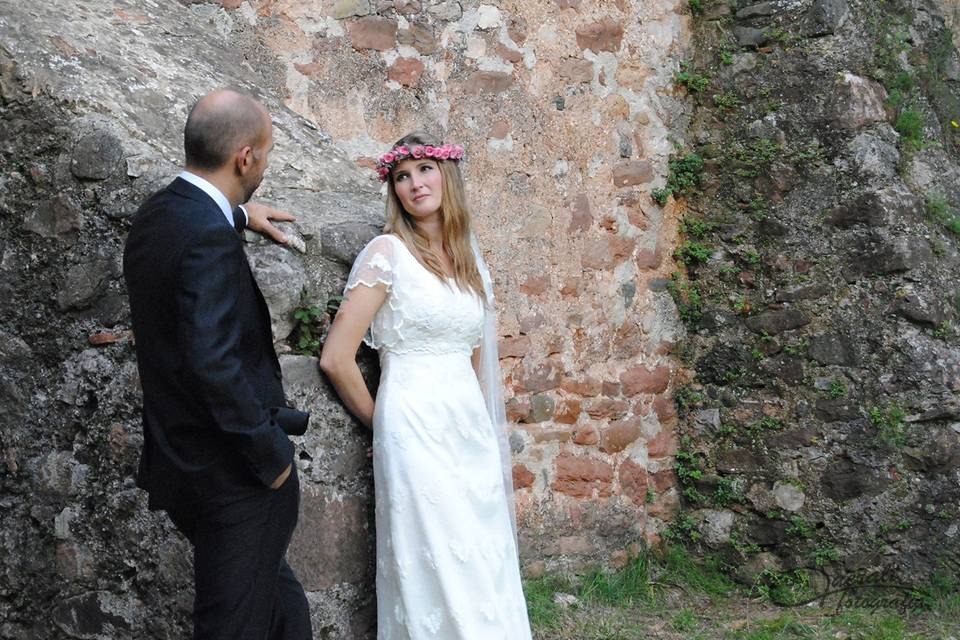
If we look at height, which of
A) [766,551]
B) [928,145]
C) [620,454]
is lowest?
[766,551]

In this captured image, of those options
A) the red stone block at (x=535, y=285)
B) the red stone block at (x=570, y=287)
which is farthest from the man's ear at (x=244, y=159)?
the red stone block at (x=570, y=287)

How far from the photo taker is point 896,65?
5617 millimetres

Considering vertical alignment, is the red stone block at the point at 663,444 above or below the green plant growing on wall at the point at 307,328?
below

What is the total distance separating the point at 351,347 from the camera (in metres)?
3.29

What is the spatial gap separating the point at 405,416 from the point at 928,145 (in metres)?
3.71

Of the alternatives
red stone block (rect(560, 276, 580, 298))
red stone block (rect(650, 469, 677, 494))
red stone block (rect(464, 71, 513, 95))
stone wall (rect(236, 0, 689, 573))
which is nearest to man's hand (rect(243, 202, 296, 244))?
stone wall (rect(236, 0, 689, 573))

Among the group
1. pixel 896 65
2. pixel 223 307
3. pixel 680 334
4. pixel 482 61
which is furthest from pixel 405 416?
pixel 896 65

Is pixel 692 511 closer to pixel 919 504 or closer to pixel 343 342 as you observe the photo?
pixel 919 504

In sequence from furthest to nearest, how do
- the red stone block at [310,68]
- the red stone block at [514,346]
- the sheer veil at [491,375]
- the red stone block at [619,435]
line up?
the red stone block at [619,435], the red stone block at [514,346], the red stone block at [310,68], the sheer veil at [491,375]

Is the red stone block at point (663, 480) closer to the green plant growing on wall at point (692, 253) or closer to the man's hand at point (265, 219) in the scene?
the green plant growing on wall at point (692, 253)

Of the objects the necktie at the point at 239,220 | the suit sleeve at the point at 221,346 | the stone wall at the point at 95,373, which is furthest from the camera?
the stone wall at the point at 95,373

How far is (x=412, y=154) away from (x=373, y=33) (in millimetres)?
1482

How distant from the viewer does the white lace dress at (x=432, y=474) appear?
3328 millimetres

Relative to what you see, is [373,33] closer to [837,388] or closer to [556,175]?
[556,175]
